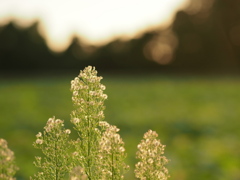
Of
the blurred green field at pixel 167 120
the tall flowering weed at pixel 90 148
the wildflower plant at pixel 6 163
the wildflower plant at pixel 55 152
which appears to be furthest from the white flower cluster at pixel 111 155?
the blurred green field at pixel 167 120

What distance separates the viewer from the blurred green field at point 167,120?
11711 mm

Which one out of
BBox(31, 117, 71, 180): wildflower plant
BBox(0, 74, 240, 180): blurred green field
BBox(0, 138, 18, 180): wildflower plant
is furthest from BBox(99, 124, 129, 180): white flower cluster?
BBox(0, 74, 240, 180): blurred green field

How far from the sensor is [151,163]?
151 cm

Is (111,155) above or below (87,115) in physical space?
below

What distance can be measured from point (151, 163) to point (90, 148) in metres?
0.24

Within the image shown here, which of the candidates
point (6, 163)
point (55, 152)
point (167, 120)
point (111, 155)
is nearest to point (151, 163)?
point (111, 155)

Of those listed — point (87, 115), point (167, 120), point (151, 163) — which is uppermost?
point (167, 120)

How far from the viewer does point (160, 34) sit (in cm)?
7012

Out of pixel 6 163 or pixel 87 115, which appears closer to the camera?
pixel 6 163

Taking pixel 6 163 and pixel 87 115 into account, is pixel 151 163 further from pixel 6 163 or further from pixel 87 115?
pixel 6 163

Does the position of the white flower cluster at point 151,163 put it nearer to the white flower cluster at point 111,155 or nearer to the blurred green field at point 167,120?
the white flower cluster at point 111,155

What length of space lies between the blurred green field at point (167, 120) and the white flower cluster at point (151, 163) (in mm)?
8415

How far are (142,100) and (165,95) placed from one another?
212cm

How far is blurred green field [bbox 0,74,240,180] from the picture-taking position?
11711 millimetres
